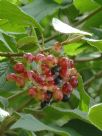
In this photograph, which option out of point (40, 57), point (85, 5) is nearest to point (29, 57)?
point (40, 57)

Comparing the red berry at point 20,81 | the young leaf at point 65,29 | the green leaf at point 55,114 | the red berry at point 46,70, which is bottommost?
the green leaf at point 55,114

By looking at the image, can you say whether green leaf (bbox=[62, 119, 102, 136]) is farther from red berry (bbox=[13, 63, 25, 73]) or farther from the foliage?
red berry (bbox=[13, 63, 25, 73])

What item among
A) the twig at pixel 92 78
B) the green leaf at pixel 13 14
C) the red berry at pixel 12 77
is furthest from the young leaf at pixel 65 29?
the twig at pixel 92 78

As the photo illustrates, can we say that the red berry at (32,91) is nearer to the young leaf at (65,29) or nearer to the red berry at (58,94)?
the red berry at (58,94)

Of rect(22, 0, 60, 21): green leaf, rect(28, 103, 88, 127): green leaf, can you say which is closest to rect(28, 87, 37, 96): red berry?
rect(28, 103, 88, 127): green leaf

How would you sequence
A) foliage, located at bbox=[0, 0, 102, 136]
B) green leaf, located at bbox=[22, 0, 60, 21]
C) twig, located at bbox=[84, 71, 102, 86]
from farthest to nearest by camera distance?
1. twig, located at bbox=[84, 71, 102, 86]
2. green leaf, located at bbox=[22, 0, 60, 21]
3. foliage, located at bbox=[0, 0, 102, 136]

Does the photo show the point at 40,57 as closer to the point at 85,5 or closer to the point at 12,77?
the point at 12,77

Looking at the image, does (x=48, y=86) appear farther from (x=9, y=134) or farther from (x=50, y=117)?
(x=9, y=134)
